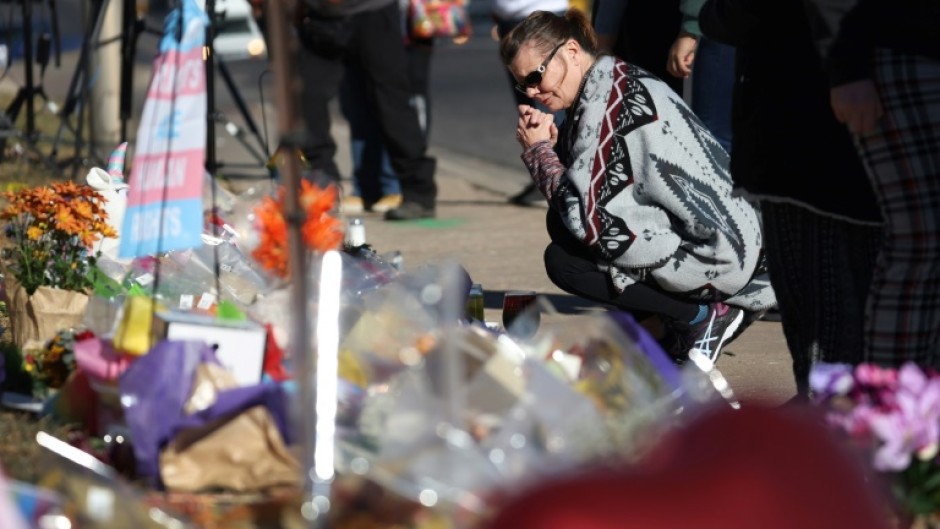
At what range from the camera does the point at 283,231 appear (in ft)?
12.7

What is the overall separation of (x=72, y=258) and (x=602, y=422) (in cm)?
231

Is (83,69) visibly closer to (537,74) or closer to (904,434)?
Result: (537,74)

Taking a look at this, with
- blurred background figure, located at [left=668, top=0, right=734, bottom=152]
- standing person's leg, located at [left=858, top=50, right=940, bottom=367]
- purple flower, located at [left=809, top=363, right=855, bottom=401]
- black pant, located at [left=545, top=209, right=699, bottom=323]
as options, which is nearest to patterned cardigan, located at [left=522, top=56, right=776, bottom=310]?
black pant, located at [left=545, top=209, right=699, bottom=323]

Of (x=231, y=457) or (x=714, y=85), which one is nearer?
(x=231, y=457)

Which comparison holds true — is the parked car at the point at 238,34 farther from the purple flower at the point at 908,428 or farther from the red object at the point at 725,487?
the red object at the point at 725,487

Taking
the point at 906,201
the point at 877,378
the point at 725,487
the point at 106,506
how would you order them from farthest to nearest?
the point at 906,201 < the point at 877,378 < the point at 106,506 < the point at 725,487

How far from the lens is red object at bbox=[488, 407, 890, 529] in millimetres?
1977

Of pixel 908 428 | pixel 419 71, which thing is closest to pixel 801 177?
pixel 908 428

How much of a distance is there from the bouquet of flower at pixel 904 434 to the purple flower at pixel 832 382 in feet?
0.16

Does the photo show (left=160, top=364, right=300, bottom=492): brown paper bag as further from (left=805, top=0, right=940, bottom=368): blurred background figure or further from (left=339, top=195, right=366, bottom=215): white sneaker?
(left=339, top=195, right=366, bottom=215): white sneaker

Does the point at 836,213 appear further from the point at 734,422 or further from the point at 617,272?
the point at 734,422

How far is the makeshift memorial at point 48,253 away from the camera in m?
4.21

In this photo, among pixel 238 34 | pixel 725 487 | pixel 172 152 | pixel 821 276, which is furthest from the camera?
pixel 238 34

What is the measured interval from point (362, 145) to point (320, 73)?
1.80 ft
